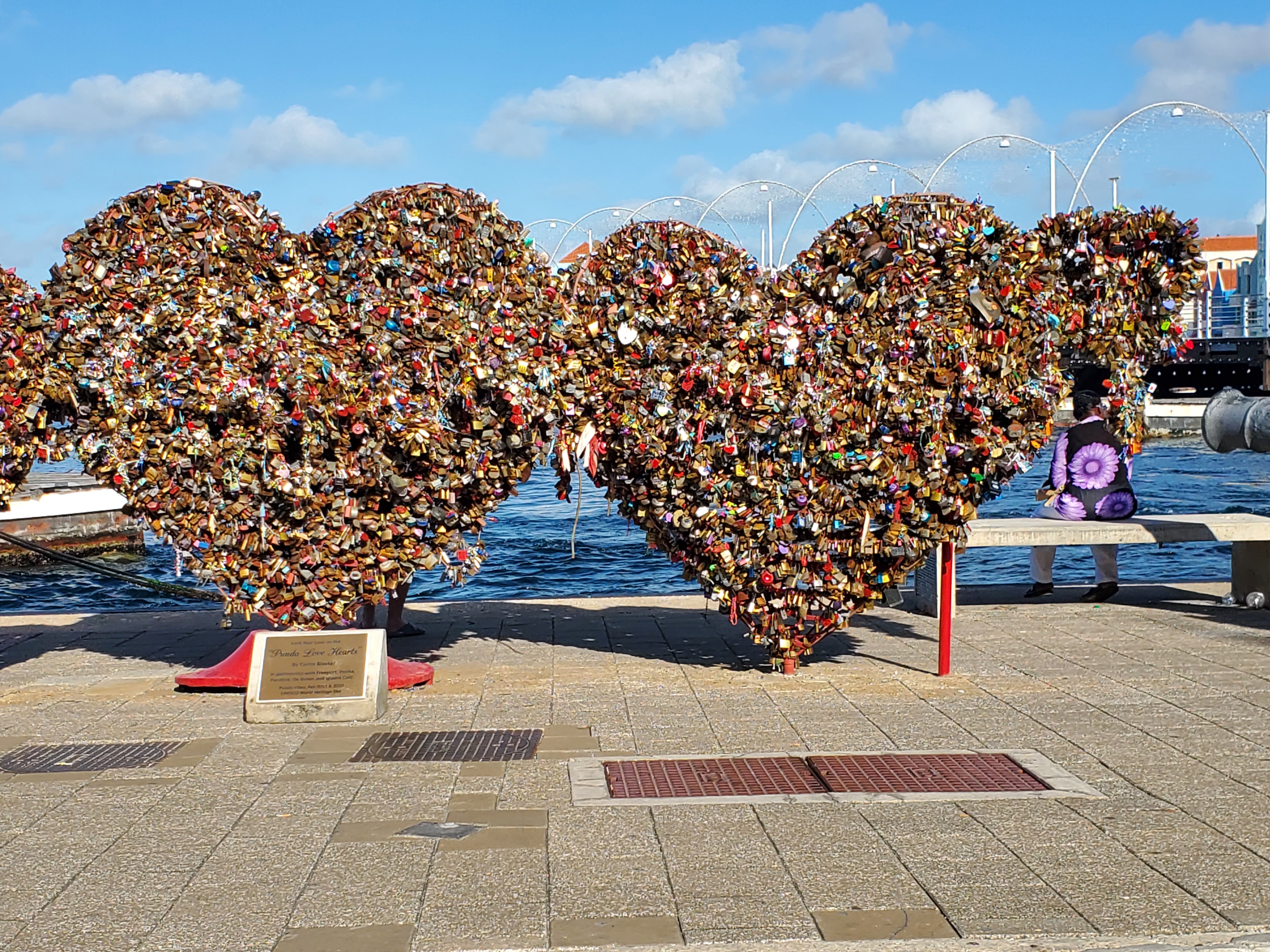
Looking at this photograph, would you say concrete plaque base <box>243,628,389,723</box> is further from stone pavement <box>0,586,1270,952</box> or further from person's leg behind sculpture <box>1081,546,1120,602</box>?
person's leg behind sculpture <box>1081,546,1120,602</box>

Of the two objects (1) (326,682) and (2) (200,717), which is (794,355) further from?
(2) (200,717)

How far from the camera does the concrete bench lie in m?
10.7

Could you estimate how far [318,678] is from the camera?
765 centimetres

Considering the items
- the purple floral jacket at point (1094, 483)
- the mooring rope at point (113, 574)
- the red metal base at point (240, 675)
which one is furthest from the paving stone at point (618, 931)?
the purple floral jacket at point (1094, 483)

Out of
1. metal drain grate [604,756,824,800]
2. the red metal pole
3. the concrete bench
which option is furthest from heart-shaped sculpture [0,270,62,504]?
the concrete bench

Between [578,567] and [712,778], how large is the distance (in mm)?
14458

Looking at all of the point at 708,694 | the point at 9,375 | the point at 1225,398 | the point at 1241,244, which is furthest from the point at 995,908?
the point at 1241,244

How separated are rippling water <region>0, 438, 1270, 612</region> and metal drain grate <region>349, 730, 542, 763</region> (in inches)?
228

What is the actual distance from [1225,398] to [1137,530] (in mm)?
1992

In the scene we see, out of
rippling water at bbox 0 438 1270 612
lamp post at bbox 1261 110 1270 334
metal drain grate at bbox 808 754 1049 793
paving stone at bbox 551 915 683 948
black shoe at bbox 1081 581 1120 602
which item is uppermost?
lamp post at bbox 1261 110 1270 334

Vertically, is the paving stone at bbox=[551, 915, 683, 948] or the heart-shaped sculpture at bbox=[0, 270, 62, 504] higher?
the heart-shaped sculpture at bbox=[0, 270, 62, 504]

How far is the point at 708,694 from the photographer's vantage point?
819 centimetres

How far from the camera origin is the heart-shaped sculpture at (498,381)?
26.5 ft

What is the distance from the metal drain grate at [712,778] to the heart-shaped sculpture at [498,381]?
2.13m
